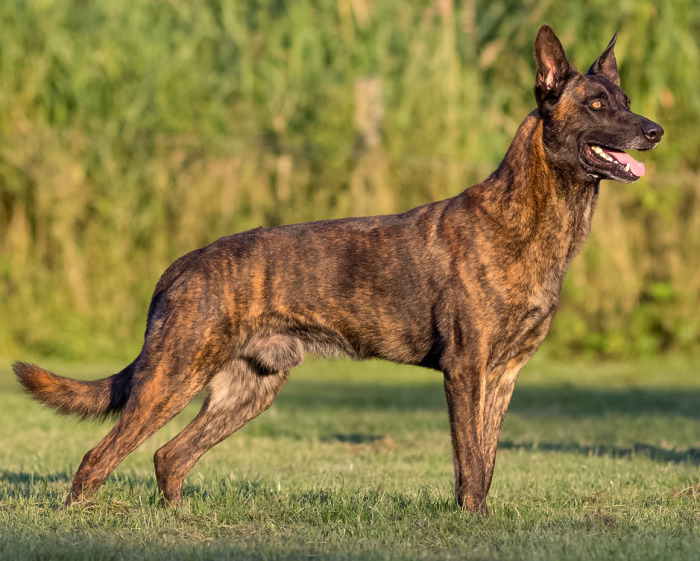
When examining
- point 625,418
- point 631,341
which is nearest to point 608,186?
point 631,341

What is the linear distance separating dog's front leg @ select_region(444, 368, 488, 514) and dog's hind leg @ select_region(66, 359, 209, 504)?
1204 mm

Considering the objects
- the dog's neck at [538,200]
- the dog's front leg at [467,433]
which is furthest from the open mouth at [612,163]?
the dog's front leg at [467,433]

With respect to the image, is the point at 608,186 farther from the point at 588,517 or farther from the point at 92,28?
the point at 588,517

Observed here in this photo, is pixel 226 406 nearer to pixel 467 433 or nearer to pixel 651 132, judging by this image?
pixel 467 433

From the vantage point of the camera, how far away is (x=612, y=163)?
5.64m

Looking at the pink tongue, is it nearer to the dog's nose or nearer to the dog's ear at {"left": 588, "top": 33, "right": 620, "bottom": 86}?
the dog's nose

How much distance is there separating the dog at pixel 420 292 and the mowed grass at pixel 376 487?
38 cm

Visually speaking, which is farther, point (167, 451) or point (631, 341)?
point (631, 341)

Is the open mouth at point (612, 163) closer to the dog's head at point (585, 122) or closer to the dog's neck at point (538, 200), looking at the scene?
the dog's head at point (585, 122)

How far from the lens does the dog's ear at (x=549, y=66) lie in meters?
5.73

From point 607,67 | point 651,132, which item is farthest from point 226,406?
point 607,67

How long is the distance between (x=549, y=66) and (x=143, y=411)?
2560 mm

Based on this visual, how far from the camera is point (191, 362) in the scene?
18.2ft

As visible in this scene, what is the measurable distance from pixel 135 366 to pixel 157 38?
10.5m
